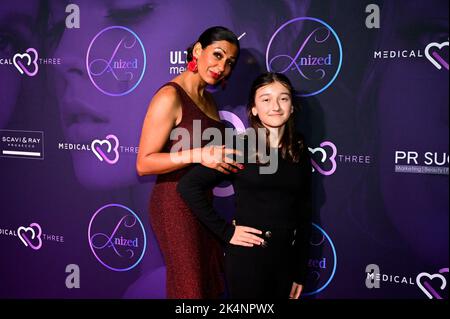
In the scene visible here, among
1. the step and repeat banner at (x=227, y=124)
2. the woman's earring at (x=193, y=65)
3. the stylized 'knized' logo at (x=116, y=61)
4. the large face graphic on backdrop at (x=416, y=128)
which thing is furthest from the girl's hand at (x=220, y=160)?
the stylized 'knized' logo at (x=116, y=61)

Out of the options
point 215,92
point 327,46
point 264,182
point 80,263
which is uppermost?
point 327,46

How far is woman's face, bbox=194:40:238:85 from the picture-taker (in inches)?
80.4

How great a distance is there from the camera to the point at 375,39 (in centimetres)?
225

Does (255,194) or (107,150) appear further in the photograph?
(107,150)

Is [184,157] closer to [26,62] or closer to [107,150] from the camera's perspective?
[107,150]

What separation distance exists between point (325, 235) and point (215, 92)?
111cm

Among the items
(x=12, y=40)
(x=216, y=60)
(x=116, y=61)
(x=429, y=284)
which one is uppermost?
(x=12, y=40)

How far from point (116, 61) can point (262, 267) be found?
5.80ft

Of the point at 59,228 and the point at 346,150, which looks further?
the point at 59,228

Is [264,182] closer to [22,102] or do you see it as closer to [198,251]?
[198,251]

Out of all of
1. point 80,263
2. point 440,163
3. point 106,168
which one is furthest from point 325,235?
point 80,263

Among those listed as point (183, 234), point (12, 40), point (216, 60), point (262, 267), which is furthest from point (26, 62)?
point (262, 267)

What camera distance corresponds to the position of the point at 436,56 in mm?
2137

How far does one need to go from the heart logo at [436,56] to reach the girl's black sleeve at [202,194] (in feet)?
4.06
